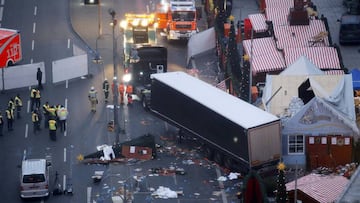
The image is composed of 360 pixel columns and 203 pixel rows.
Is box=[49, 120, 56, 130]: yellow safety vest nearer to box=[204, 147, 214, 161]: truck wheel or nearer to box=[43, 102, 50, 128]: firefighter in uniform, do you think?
box=[43, 102, 50, 128]: firefighter in uniform

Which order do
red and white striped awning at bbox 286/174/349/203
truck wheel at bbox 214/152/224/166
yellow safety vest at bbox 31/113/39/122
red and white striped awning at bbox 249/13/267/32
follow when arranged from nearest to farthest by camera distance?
red and white striped awning at bbox 286/174/349/203 → truck wheel at bbox 214/152/224/166 → yellow safety vest at bbox 31/113/39/122 → red and white striped awning at bbox 249/13/267/32

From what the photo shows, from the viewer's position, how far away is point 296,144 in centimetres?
8106

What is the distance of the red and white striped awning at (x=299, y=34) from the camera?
310 ft

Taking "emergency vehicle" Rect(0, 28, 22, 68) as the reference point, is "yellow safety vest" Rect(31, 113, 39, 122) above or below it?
below

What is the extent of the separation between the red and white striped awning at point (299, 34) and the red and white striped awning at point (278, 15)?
3.97ft

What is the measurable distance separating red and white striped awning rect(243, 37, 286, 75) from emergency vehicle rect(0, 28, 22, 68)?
1495cm

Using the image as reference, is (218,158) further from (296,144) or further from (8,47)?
(8,47)

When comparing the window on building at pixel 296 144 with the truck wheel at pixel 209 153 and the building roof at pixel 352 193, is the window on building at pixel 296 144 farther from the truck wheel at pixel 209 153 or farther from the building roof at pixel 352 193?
the building roof at pixel 352 193

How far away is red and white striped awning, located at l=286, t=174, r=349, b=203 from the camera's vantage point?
241 ft

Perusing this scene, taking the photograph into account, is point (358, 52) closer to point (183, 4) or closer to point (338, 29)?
point (338, 29)

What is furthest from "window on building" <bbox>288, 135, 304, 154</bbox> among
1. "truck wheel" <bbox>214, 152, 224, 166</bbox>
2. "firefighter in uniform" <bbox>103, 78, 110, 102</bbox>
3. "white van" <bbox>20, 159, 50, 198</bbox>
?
"firefighter in uniform" <bbox>103, 78, 110, 102</bbox>

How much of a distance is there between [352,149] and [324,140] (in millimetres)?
1686

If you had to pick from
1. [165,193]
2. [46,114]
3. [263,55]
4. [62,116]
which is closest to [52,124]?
[62,116]

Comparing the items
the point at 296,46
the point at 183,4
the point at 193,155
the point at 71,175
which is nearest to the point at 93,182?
the point at 71,175
